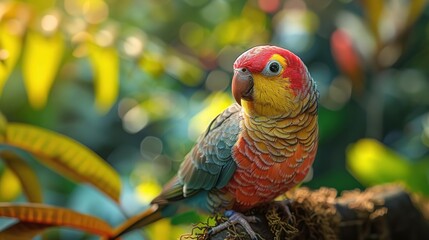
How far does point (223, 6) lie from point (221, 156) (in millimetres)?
1005

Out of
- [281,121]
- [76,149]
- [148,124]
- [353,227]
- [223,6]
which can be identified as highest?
[223,6]

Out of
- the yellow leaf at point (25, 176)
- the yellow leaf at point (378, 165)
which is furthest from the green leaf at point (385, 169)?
the yellow leaf at point (25, 176)

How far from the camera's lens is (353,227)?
37.3 inches

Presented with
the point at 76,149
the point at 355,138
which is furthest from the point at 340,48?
the point at 76,149

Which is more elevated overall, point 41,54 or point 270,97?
point 41,54

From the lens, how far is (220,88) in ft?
5.10

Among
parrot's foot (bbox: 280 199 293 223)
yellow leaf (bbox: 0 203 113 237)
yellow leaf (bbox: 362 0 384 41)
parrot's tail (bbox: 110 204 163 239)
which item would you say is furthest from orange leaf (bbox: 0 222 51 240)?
yellow leaf (bbox: 362 0 384 41)

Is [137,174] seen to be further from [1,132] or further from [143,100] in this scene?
[1,132]

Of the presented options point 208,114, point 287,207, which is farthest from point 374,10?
point 287,207

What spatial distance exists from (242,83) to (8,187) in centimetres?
68

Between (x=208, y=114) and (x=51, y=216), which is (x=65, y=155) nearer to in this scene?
(x=51, y=216)

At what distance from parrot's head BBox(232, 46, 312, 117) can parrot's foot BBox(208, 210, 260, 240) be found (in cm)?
12

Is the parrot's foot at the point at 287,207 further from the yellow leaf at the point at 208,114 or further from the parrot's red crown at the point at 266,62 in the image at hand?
the yellow leaf at the point at 208,114

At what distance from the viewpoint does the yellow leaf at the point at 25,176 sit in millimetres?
926
